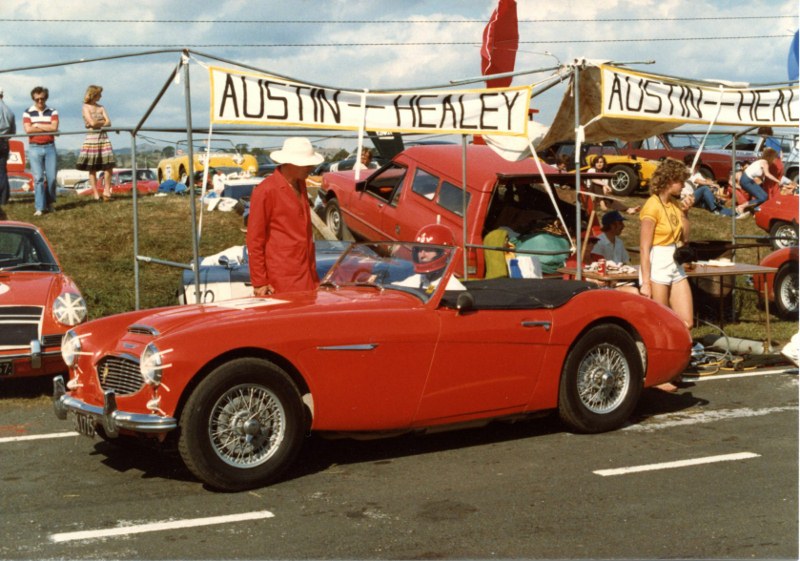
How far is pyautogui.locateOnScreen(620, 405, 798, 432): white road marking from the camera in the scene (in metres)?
7.55

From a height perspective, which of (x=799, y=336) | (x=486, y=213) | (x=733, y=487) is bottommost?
(x=733, y=487)

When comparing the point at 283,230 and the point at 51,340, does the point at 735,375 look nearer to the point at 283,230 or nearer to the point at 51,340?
the point at 283,230

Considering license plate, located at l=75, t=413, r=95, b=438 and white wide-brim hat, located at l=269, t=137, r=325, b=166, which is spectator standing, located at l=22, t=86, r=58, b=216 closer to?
white wide-brim hat, located at l=269, t=137, r=325, b=166

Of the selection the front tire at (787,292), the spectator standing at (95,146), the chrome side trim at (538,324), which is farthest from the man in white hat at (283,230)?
the spectator standing at (95,146)

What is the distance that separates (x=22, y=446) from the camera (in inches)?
283

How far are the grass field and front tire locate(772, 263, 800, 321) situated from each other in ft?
Answer: 0.54

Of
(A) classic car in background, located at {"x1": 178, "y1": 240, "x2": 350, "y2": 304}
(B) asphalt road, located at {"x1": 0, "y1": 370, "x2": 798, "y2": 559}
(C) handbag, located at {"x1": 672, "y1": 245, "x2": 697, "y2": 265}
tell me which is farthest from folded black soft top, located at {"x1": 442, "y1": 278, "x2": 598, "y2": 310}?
(A) classic car in background, located at {"x1": 178, "y1": 240, "x2": 350, "y2": 304}

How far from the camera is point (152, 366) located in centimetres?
570

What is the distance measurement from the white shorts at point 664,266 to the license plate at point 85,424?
5.34 metres

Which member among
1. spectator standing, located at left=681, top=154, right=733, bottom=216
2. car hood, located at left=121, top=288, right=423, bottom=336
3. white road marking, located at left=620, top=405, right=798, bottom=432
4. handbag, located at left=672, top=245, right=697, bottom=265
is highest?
spectator standing, located at left=681, top=154, right=733, bottom=216

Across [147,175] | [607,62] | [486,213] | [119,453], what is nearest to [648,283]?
[607,62]

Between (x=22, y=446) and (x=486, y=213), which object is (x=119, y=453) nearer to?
(x=22, y=446)

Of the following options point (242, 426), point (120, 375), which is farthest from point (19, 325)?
point (242, 426)

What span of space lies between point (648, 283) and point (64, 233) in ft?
30.0
